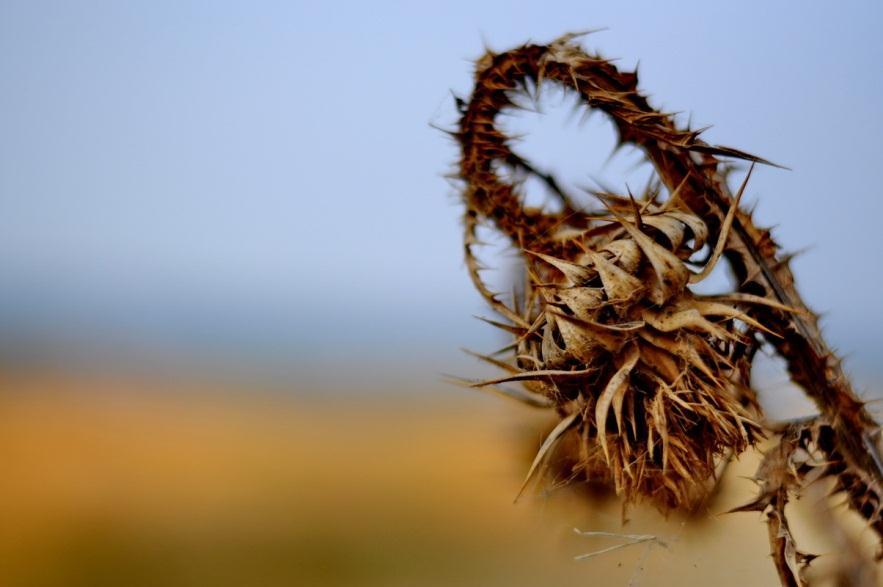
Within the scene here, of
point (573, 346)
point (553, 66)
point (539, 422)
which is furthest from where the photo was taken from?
point (539, 422)

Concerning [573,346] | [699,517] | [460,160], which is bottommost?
[699,517]

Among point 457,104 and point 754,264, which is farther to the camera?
point 457,104

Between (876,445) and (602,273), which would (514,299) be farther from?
(876,445)

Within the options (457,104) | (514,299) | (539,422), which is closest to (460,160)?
(457,104)

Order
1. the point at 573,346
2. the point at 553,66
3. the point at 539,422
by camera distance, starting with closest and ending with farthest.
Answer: the point at 573,346 → the point at 553,66 → the point at 539,422

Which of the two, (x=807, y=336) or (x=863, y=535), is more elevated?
(x=807, y=336)

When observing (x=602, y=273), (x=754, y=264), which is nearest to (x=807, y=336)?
(x=754, y=264)
